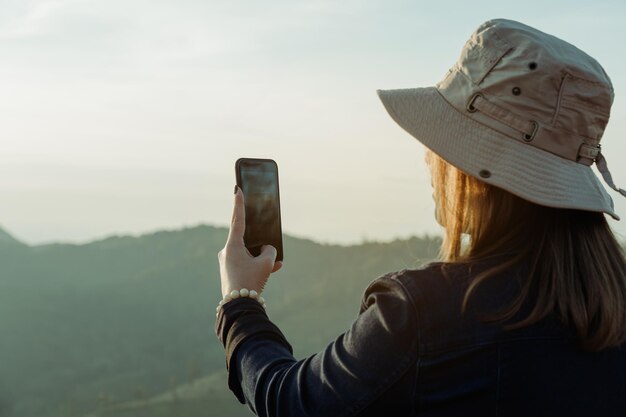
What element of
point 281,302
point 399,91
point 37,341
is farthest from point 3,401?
point 399,91

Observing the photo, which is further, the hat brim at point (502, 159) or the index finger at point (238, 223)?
the index finger at point (238, 223)

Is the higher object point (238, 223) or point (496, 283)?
point (496, 283)

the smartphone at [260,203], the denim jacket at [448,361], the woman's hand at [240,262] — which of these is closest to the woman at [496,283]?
the denim jacket at [448,361]

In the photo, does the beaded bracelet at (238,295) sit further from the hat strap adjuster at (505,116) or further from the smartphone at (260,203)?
the hat strap adjuster at (505,116)

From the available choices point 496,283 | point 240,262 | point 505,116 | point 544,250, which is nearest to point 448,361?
point 496,283

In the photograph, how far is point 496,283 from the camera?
1253mm

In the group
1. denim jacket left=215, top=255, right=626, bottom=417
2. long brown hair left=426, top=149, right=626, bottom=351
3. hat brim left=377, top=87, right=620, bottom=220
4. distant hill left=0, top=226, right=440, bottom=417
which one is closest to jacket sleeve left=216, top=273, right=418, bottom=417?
denim jacket left=215, top=255, right=626, bottom=417

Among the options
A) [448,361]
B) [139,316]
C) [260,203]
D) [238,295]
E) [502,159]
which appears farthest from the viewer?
[139,316]

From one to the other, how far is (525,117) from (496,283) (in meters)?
0.27

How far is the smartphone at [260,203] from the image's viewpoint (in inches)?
66.1

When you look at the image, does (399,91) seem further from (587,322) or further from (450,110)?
(587,322)

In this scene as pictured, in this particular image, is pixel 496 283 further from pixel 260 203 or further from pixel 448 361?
pixel 260 203

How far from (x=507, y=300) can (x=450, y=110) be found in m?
0.34

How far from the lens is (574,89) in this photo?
1341 mm
